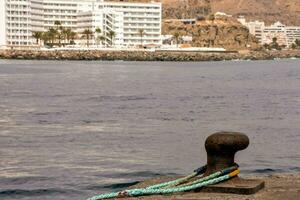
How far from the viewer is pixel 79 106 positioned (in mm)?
58281

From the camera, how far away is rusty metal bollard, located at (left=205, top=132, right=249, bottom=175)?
36.5ft

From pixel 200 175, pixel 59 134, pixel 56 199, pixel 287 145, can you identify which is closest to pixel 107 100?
pixel 59 134

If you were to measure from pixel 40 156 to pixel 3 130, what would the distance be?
10.4m

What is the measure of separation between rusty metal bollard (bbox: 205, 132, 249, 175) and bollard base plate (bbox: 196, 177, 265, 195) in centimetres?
30

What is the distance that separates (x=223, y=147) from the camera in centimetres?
1121

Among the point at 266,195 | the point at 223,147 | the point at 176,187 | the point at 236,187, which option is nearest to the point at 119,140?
the point at 176,187

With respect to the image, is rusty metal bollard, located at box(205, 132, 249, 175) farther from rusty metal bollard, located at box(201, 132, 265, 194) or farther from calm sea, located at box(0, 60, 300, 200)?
calm sea, located at box(0, 60, 300, 200)

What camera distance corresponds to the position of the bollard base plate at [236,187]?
11000 millimetres

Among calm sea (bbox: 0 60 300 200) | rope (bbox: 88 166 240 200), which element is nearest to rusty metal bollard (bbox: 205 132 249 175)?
rope (bbox: 88 166 240 200)

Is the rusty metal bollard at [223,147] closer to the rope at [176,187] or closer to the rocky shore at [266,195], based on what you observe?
the rope at [176,187]

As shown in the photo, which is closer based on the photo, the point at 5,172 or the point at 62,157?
the point at 5,172

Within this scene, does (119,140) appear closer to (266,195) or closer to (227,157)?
(227,157)

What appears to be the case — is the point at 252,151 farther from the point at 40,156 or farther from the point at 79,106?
the point at 79,106

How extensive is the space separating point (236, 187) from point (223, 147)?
23.5 inches
